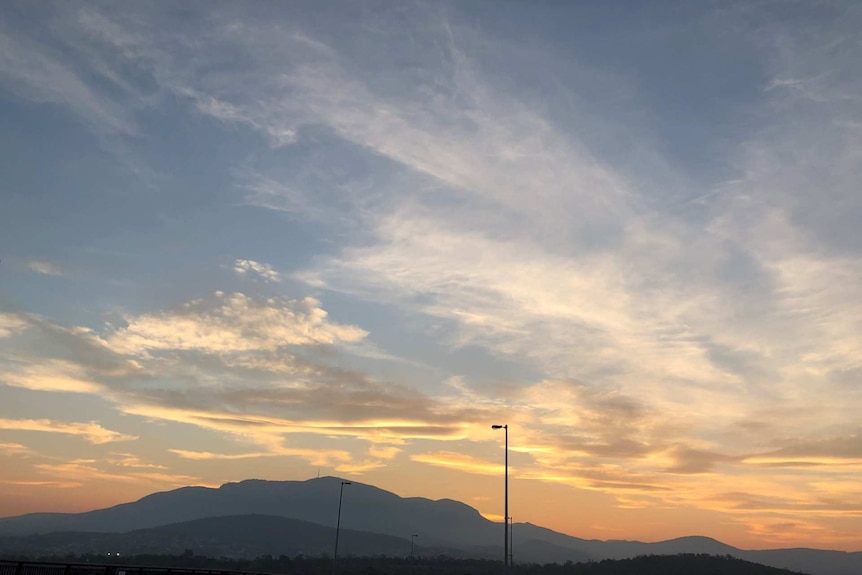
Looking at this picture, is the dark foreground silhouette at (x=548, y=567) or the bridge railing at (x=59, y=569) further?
the dark foreground silhouette at (x=548, y=567)

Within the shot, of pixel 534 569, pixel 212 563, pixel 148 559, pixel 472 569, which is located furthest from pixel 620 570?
pixel 148 559

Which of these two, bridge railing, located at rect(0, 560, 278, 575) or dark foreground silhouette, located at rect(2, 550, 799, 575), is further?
dark foreground silhouette, located at rect(2, 550, 799, 575)

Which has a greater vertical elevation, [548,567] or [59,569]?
[59,569]

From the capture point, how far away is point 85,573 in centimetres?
4581

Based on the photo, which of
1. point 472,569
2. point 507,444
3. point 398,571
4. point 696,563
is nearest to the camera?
point 507,444

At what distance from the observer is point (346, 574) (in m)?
129

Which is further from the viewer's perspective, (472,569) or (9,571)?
(472,569)

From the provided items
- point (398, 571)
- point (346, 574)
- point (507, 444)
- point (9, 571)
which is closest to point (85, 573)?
point (9, 571)

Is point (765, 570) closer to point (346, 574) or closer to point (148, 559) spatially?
point (346, 574)

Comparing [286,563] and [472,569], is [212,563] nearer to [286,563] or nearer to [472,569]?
[286,563]

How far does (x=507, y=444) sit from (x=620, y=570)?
122326mm

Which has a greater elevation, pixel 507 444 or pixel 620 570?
pixel 507 444

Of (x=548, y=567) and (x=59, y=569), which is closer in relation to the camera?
(x=59, y=569)

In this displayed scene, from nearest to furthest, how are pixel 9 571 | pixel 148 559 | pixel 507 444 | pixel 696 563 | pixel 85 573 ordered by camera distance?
pixel 9 571 < pixel 85 573 < pixel 507 444 < pixel 696 563 < pixel 148 559
